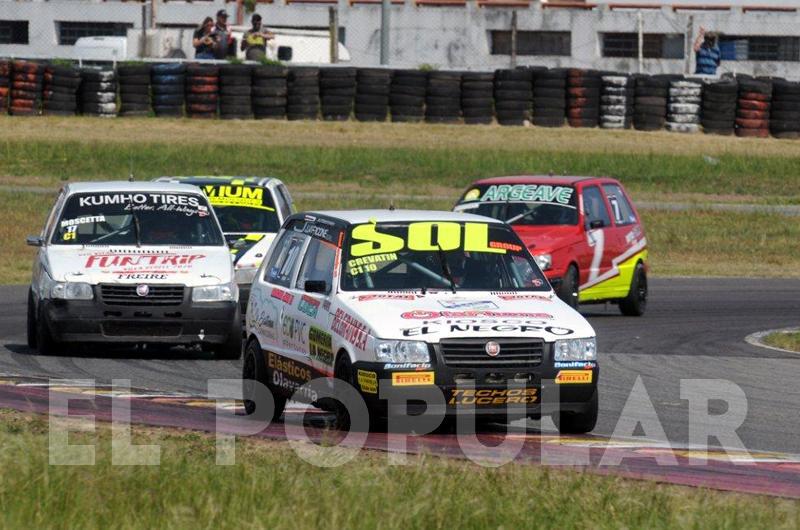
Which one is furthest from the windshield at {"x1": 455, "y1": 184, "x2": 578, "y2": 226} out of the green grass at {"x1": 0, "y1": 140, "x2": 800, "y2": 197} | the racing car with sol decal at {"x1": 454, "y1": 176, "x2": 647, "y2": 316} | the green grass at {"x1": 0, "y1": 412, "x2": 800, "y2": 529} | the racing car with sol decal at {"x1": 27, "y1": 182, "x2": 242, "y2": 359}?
the green grass at {"x1": 0, "y1": 140, "x2": 800, "y2": 197}

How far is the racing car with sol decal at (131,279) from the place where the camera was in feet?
47.6

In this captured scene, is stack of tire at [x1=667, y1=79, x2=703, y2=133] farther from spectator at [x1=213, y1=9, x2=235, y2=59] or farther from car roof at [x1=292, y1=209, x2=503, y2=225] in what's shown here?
car roof at [x1=292, y1=209, x2=503, y2=225]

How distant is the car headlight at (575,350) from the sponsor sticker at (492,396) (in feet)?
0.92

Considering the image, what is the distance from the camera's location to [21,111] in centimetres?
3834

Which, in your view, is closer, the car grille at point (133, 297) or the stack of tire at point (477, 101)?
the car grille at point (133, 297)

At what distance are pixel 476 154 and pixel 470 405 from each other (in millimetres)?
28148

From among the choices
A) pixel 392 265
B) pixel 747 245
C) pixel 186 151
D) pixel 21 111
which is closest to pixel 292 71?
pixel 186 151

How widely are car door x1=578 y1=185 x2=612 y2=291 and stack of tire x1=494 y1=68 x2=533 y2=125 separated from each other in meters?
18.4

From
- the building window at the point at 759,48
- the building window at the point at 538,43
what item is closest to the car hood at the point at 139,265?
the building window at the point at 538,43

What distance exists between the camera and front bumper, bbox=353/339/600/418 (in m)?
9.77

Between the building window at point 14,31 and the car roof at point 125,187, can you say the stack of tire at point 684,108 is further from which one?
the building window at point 14,31

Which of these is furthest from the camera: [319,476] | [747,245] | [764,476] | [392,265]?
[747,245]

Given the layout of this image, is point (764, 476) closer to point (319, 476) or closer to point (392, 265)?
point (319, 476)

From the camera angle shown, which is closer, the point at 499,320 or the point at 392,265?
the point at 499,320
